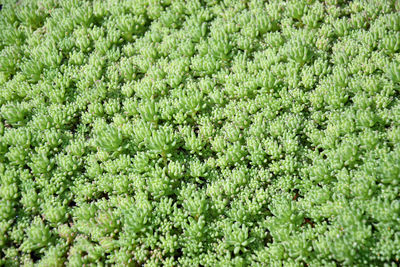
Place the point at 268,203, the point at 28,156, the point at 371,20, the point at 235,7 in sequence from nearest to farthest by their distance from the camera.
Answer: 1. the point at 268,203
2. the point at 28,156
3. the point at 371,20
4. the point at 235,7

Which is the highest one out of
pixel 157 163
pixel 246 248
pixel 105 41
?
pixel 105 41

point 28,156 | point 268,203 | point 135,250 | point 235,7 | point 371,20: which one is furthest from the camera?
point 235,7

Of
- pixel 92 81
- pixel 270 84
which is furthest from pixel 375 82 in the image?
pixel 92 81

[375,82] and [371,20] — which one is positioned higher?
[371,20]

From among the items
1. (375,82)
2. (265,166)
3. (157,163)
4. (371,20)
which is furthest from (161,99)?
(371,20)

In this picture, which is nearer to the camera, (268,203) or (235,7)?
(268,203)

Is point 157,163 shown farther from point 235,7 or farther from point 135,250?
point 235,7
